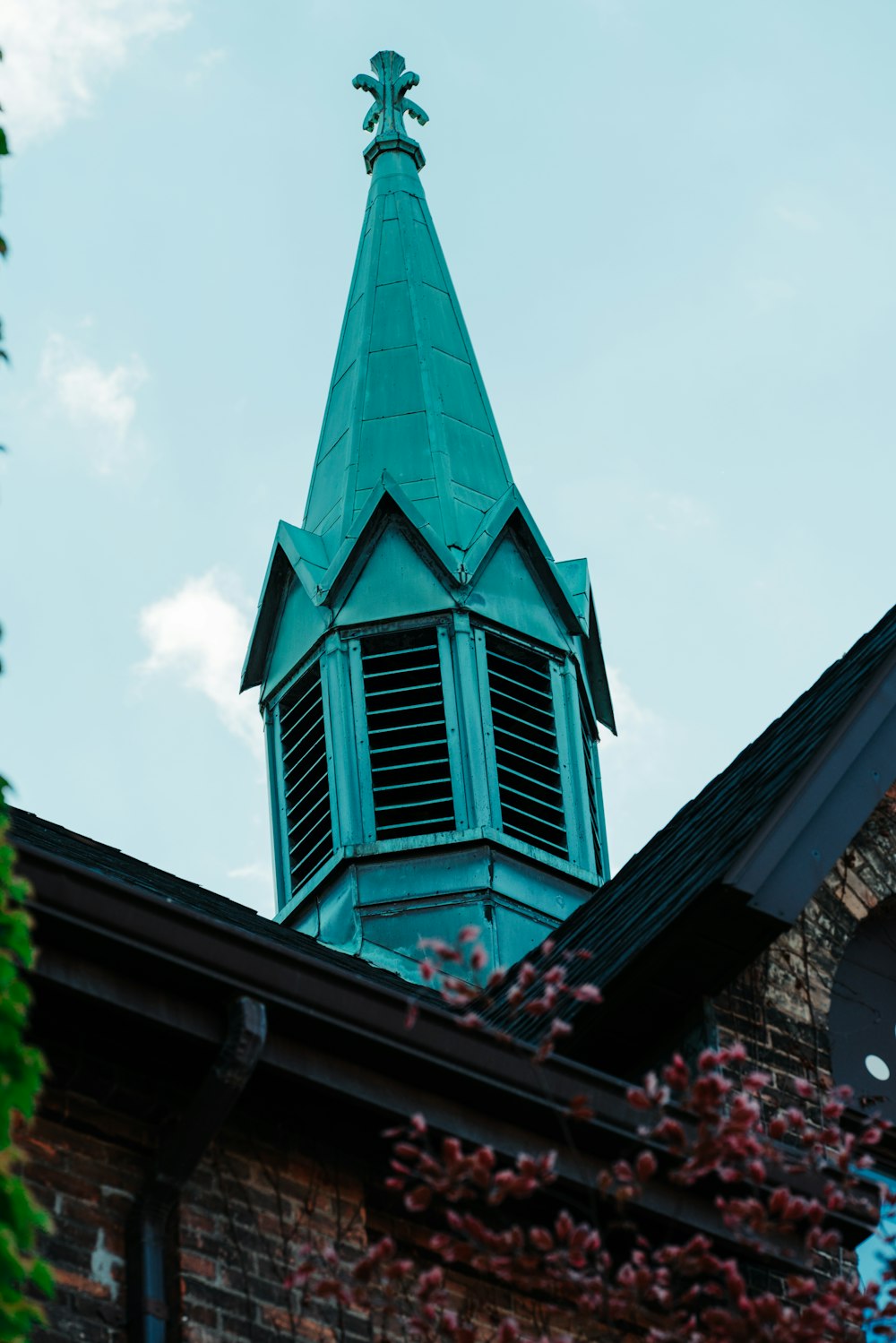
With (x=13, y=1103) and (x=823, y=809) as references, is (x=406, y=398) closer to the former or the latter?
(x=823, y=809)

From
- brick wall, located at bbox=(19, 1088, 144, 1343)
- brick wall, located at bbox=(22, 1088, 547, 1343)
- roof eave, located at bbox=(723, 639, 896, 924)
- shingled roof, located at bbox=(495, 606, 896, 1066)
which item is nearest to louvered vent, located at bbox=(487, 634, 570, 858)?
shingled roof, located at bbox=(495, 606, 896, 1066)

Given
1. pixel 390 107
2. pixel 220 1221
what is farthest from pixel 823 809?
pixel 390 107

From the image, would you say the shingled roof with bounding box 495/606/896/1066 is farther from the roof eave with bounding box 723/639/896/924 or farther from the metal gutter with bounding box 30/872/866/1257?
the metal gutter with bounding box 30/872/866/1257

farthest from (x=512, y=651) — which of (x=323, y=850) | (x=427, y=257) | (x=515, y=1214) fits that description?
(x=515, y=1214)

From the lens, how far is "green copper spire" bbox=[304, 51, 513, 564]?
21297 mm

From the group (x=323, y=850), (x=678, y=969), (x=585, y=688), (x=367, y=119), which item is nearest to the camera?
(x=678, y=969)

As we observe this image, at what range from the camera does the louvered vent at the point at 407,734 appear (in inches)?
750

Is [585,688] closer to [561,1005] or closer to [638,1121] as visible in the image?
[561,1005]

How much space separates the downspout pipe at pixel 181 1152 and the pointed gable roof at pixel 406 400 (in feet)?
40.0

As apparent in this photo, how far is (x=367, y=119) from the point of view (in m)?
26.1

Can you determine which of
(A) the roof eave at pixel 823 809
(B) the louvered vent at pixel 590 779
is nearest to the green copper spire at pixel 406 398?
(B) the louvered vent at pixel 590 779

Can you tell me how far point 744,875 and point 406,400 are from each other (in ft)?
40.6

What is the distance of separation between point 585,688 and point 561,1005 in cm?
987

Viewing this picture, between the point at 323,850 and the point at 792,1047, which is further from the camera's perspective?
the point at 323,850
